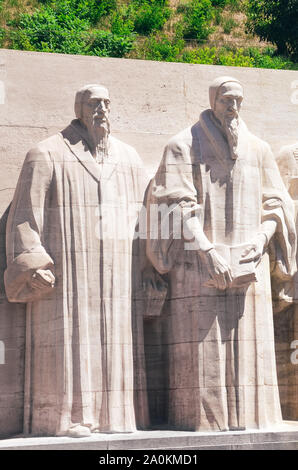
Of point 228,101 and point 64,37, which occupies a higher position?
point 64,37

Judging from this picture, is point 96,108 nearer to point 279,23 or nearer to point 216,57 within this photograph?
point 279,23

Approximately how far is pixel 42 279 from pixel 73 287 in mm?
350

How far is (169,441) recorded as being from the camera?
11.7m

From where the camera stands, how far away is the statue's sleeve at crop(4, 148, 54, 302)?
12.2 meters

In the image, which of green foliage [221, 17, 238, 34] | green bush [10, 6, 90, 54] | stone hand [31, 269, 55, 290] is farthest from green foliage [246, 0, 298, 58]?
stone hand [31, 269, 55, 290]

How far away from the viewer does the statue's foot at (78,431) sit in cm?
1182

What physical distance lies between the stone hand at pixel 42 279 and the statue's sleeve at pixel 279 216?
245 cm

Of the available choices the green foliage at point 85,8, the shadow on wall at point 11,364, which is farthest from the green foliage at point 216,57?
the shadow on wall at point 11,364

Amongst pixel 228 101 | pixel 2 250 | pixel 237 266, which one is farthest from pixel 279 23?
pixel 2 250

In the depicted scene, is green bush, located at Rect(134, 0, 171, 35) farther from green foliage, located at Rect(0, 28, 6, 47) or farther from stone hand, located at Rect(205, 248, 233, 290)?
stone hand, located at Rect(205, 248, 233, 290)

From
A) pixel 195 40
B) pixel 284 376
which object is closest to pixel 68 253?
pixel 284 376

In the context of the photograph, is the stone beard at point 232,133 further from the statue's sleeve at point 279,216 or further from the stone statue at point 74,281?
the stone statue at point 74,281

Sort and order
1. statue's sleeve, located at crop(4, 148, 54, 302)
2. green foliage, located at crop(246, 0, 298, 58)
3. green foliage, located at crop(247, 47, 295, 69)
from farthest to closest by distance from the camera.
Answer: green foliage, located at crop(246, 0, 298, 58), green foliage, located at crop(247, 47, 295, 69), statue's sleeve, located at crop(4, 148, 54, 302)

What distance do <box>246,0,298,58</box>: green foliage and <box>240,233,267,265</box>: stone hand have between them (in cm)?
1932
